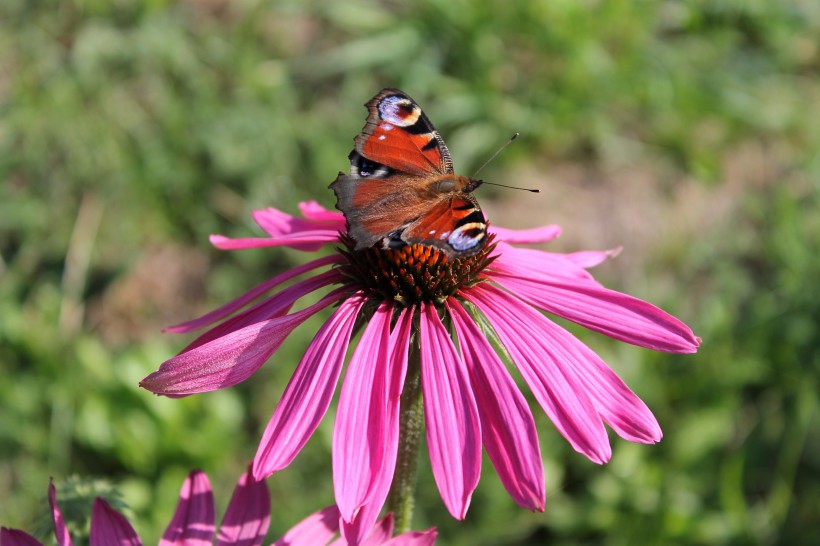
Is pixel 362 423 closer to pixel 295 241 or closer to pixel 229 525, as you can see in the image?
pixel 229 525

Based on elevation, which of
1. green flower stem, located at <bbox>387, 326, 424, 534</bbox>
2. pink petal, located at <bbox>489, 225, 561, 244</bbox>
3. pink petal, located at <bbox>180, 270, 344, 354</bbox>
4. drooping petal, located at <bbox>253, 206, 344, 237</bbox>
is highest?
drooping petal, located at <bbox>253, 206, 344, 237</bbox>

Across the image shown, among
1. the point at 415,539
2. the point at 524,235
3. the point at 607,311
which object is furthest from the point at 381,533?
the point at 524,235

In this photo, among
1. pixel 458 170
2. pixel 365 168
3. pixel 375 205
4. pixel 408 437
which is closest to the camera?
pixel 408 437

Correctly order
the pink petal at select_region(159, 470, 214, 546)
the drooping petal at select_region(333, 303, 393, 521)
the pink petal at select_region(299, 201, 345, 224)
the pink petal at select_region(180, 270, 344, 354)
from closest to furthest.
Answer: the drooping petal at select_region(333, 303, 393, 521) < the pink petal at select_region(159, 470, 214, 546) < the pink petal at select_region(180, 270, 344, 354) < the pink petal at select_region(299, 201, 345, 224)

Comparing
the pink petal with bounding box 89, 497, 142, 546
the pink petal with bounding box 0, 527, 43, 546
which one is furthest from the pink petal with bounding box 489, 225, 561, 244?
the pink petal with bounding box 0, 527, 43, 546

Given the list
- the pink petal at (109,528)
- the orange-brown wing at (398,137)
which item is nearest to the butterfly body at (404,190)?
the orange-brown wing at (398,137)

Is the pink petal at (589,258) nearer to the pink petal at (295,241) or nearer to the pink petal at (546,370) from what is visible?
the pink petal at (546,370)

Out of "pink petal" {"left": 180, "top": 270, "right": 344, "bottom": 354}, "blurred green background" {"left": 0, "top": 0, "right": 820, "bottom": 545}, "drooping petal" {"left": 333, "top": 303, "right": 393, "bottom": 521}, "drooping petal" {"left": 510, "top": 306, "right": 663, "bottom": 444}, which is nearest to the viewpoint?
"drooping petal" {"left": 333, "top": 303, "right": 393, "bottom": 521}

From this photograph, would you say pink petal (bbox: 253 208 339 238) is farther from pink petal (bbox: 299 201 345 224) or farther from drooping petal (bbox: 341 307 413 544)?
drooping petal (bbox: 341 307 413 544)
